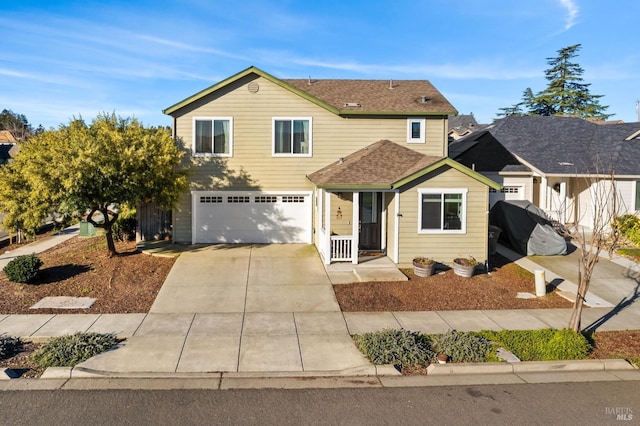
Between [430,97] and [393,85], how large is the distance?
91.0 inches

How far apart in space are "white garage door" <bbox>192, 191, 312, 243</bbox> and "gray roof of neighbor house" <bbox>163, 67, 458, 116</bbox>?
4.07 m

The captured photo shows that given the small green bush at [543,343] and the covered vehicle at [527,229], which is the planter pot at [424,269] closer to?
the small green bush at [543,343]

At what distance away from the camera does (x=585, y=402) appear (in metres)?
7.34

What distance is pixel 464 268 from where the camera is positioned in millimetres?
14523

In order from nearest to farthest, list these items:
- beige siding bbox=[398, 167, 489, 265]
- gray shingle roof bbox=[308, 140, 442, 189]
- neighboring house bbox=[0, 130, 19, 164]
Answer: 1. gray shingle roof bbox=[308, 140, 442, 189]
2. beige siding bbox=[398, 167, 489, 265]
3. neighboring house bbox=[0, 130, 19, 164]

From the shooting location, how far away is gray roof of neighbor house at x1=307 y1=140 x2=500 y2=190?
15.1 metres

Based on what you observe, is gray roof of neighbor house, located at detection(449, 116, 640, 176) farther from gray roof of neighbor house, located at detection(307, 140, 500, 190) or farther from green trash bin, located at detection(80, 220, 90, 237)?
green trash bin, located at detection(80, 220, 90, 237)

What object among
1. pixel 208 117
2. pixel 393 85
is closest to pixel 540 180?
pixel 393 85

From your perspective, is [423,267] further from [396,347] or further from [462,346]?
[396,347]

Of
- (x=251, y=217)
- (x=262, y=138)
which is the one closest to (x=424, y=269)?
(x=251, y=217)

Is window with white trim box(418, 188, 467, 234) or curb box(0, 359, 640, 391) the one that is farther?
window with white trim box(418, 188, 467, 234)

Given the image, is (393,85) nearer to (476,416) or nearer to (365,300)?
(365,300)

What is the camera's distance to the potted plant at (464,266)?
1452 centimetres

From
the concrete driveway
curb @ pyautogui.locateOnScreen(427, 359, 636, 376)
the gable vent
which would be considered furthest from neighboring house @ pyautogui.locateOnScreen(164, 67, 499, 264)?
the gable vent
